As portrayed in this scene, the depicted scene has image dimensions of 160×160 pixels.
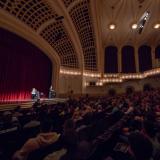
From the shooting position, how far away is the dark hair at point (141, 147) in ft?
5.23

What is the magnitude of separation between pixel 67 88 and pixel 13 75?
29.1ft

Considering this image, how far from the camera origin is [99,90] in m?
27.3

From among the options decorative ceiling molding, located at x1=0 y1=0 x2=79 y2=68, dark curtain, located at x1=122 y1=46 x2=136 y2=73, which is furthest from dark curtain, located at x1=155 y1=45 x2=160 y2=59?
decorative ceiling molding, located at x1=0 y1=0 x2=79 y2=68

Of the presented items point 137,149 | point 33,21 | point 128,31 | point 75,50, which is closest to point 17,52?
point 33,21

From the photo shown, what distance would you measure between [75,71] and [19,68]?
9.39 metres

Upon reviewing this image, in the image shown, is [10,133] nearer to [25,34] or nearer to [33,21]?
[25,34]

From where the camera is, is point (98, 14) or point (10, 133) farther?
point (98, 14)

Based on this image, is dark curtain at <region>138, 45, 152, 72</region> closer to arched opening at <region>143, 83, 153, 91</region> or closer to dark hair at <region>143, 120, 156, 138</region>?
arched opening at <region>143, 83, 153, 91</region>

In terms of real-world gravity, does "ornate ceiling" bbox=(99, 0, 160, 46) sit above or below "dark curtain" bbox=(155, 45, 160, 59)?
above

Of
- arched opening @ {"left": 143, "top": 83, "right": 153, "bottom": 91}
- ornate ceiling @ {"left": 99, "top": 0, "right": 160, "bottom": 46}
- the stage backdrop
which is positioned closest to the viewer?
the stage backdrop

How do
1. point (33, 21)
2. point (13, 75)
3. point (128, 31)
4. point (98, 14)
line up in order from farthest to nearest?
point (128, 31), point (98, 14), point (33, 21), point (13, 75)

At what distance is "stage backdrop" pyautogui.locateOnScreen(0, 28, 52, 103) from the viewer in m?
13.9

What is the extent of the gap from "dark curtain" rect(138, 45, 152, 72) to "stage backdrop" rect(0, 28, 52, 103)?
17.7 meters

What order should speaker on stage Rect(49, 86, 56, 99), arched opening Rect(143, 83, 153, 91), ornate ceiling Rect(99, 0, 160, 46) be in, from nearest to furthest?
speaker on stage Rect(49, 86, 56, 99)
ornate ceiling Rect(99, 0, 160, 46)
arched opening Rect(143, 83, 153, 91)
